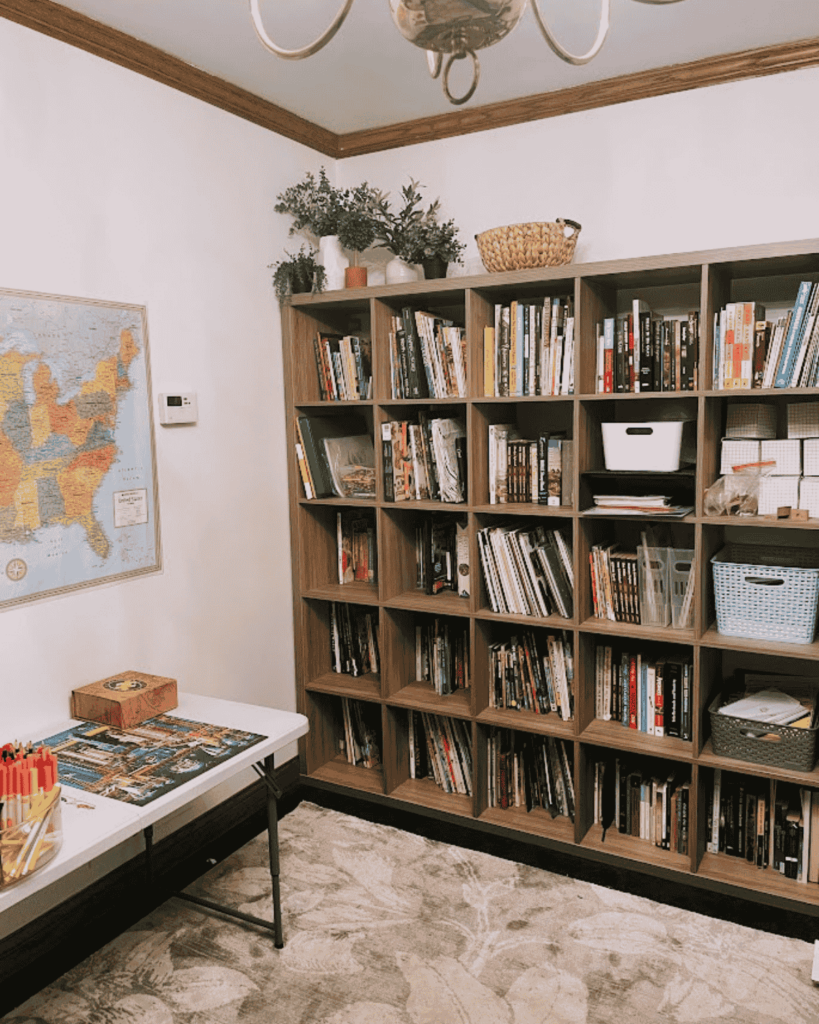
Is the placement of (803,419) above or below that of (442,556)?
above

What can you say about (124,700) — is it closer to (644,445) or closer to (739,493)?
(644,445)

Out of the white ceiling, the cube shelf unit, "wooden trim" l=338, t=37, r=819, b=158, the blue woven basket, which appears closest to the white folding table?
the cube shelf unit

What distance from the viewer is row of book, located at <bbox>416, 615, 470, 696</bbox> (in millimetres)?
2961

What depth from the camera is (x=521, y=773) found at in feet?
9.42

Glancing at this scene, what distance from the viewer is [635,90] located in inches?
105

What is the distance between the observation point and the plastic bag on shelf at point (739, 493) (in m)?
2.38

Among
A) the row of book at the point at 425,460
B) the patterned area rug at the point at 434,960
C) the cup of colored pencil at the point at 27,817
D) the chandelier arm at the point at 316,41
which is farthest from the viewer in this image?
the row of book at the point at 425,460

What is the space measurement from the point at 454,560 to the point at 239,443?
847mm

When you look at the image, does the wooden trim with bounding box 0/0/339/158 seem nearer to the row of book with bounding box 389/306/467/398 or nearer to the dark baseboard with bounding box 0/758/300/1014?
the row of book with bounding box 389/306/467/398

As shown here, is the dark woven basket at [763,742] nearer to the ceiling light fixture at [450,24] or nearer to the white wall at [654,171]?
the white wall at [654,171]

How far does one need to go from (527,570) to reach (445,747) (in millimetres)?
752

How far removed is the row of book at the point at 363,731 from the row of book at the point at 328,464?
2.64 ft

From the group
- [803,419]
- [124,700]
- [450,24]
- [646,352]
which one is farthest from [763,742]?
[450,24]

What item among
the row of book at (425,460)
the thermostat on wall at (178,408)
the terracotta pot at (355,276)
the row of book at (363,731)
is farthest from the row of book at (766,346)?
the row of book at (363,731)
